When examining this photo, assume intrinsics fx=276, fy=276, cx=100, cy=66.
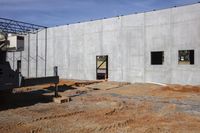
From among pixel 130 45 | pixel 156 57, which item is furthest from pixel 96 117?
pixel 156 57

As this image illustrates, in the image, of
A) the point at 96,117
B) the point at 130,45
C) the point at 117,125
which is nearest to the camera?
the point at 117,125

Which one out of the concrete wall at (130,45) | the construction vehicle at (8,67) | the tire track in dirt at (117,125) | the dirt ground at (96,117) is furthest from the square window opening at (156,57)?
the tire track in dirt at (117,125)

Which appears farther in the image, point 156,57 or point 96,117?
point 156,57

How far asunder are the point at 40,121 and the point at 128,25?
1684cm

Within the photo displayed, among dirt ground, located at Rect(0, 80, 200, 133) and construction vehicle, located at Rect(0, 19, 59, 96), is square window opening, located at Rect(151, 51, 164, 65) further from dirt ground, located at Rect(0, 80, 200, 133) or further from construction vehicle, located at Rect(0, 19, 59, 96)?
construction vehicle, located at Rect(0, 19, 59, 96)

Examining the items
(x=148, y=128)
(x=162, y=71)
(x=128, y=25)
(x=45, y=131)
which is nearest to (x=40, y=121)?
(x=45, y=131)

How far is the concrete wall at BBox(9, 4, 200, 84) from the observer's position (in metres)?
21.3

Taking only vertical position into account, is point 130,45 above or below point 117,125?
above

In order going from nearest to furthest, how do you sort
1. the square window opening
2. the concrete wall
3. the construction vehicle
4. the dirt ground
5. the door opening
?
the dirt ground, the construction vehicle, the concrete wall, the square window opening, the door opening

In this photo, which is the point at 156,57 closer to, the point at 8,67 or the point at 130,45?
the point at 130,45

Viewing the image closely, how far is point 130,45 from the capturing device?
24688mm

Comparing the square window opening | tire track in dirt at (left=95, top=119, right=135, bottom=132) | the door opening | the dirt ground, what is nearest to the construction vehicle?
the dirt ground

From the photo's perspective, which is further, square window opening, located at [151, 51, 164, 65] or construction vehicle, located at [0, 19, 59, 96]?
square window opening, located at [151, 51, 164, 65]

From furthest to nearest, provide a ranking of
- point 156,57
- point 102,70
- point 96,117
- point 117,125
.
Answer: point 102,70 → point 156,57 → point 96,117 → point 117,125
